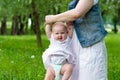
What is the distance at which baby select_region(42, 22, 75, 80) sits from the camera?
5.32 m

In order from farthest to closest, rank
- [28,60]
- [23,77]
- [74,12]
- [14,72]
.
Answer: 1. [28,60]
2. [14,72]
3. [23,77]
4. [74,12]

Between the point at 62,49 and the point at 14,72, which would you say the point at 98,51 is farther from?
the point at 14,72

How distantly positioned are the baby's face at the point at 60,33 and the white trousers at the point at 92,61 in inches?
5.1

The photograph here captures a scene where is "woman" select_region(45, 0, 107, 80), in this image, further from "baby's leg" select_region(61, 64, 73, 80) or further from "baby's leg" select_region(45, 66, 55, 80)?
"baby's leg" select_region(45, 66, 55, 80)

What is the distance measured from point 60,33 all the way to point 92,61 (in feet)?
1.58

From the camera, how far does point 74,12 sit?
5148 millimetres

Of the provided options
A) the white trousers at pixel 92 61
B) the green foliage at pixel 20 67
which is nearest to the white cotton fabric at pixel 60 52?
the white trousers at pixel 92 61

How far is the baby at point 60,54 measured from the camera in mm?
5316

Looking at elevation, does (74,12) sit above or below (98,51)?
above

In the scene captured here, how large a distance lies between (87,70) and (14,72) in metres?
4.41

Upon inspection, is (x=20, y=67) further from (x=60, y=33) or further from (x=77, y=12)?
(x=77, y=12)

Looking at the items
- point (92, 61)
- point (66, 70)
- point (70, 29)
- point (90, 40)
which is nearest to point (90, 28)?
point (90, 40)

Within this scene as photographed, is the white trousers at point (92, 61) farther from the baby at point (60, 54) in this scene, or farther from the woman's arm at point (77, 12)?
the woman's arm at point (77, 12)

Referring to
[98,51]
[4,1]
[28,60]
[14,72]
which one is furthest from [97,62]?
[4,1]
